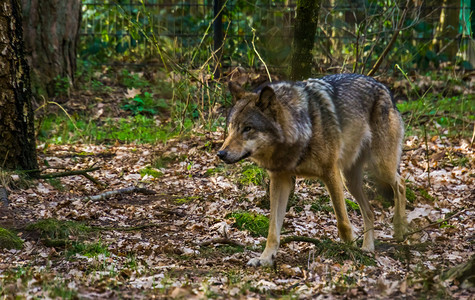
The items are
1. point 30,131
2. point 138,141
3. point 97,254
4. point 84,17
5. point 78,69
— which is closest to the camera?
point 97,254

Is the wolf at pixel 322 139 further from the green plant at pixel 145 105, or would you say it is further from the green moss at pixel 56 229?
the green plant at pixel 145 105

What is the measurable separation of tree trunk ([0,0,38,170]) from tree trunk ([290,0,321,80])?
3091 mm

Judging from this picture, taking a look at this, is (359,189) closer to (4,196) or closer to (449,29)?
(4,196)

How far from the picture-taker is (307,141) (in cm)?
523

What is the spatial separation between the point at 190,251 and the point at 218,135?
405 cm

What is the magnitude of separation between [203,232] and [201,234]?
7cm

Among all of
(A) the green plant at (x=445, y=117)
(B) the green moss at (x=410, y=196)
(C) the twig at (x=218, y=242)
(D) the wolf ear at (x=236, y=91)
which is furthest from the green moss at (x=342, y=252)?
(A) the green plant at (x=445, y=117)

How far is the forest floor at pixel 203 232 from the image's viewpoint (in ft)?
13.4

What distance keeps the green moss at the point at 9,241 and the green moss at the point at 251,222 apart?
218cm

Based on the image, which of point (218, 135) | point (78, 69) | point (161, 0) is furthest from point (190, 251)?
point (161, 0)

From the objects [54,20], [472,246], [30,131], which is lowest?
[472,246]

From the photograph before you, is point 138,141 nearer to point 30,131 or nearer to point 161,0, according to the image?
point 30,131

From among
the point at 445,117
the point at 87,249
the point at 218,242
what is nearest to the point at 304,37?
the point at 218,242

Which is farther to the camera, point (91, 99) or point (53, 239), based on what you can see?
point (91, 99)
